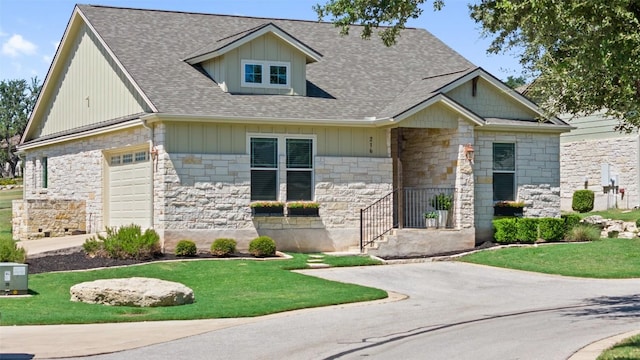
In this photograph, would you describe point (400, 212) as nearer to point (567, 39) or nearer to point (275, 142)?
point (275, 142)

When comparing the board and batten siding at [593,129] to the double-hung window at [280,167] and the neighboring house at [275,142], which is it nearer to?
the neighboring house at [275,142]

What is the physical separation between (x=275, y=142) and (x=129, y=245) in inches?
211

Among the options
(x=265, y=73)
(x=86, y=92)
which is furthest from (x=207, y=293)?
(x=86, y=92)

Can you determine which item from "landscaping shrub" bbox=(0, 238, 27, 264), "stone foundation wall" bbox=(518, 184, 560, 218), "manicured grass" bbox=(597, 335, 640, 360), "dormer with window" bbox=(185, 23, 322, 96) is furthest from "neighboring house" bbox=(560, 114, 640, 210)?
"manicured grass" bbox=(597, 335, 640, 360)

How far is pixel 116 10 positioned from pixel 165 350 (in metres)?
19.9

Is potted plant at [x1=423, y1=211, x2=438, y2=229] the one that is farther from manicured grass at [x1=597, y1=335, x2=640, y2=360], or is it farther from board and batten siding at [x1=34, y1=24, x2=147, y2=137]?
manicured grass at [x1=597, y1=335, x2=640, y2=360]

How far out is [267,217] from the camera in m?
25.5

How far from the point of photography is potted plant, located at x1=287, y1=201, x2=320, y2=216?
84.4 ft

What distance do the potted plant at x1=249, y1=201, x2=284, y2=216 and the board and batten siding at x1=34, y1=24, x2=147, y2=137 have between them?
4168mm

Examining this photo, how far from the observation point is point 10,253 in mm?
21109

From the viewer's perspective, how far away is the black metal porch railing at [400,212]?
87.6ft

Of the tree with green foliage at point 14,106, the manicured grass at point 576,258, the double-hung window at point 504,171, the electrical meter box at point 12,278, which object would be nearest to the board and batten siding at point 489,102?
the double-hung window at point 504,171

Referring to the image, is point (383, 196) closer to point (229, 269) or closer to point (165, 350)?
point (229, 269)

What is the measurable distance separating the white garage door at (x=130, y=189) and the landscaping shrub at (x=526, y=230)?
35.8ft
